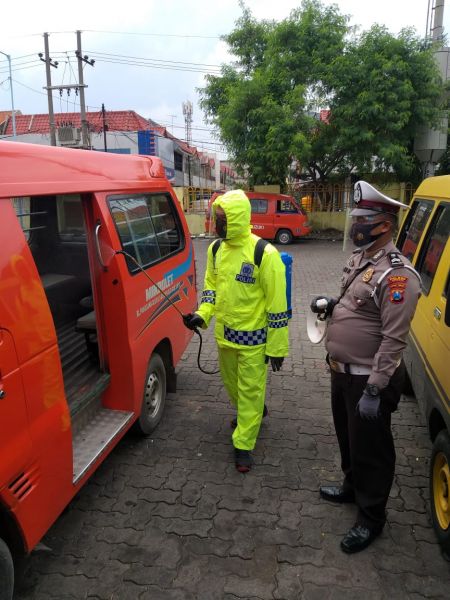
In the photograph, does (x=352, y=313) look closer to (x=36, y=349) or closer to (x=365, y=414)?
(x=365, y=414)

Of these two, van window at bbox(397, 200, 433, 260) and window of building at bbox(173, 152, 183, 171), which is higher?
window of building at bbox(173, 152, 183, 171)

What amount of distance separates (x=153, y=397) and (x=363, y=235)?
226cm

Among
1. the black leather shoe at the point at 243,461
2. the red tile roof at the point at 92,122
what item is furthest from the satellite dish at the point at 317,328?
the red tile roof at the point at 92,122

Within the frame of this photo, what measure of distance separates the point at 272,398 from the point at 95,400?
6.06 feet

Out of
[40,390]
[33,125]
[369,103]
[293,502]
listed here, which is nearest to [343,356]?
[293,502]

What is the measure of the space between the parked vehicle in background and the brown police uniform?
1420 mm

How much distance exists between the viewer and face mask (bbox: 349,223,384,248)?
235 cm

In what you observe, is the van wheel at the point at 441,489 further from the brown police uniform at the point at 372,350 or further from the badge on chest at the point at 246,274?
the badge on chest at the point at 246,274

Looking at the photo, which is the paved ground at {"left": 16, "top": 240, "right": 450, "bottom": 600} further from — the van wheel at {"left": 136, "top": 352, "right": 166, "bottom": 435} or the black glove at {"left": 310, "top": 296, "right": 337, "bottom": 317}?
the black glove at {"left": 310, "top": 296, "right": 337, "bottom": 317}

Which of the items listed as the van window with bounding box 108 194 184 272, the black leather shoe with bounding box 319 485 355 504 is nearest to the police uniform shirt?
the black leather shoe with bounding box 319 485 355 504

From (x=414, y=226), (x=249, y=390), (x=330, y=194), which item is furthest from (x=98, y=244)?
(x=330, y=194)

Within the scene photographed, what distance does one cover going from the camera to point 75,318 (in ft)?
15.0

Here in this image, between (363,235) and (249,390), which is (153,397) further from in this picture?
(363,235)

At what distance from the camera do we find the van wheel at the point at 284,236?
1692cm
